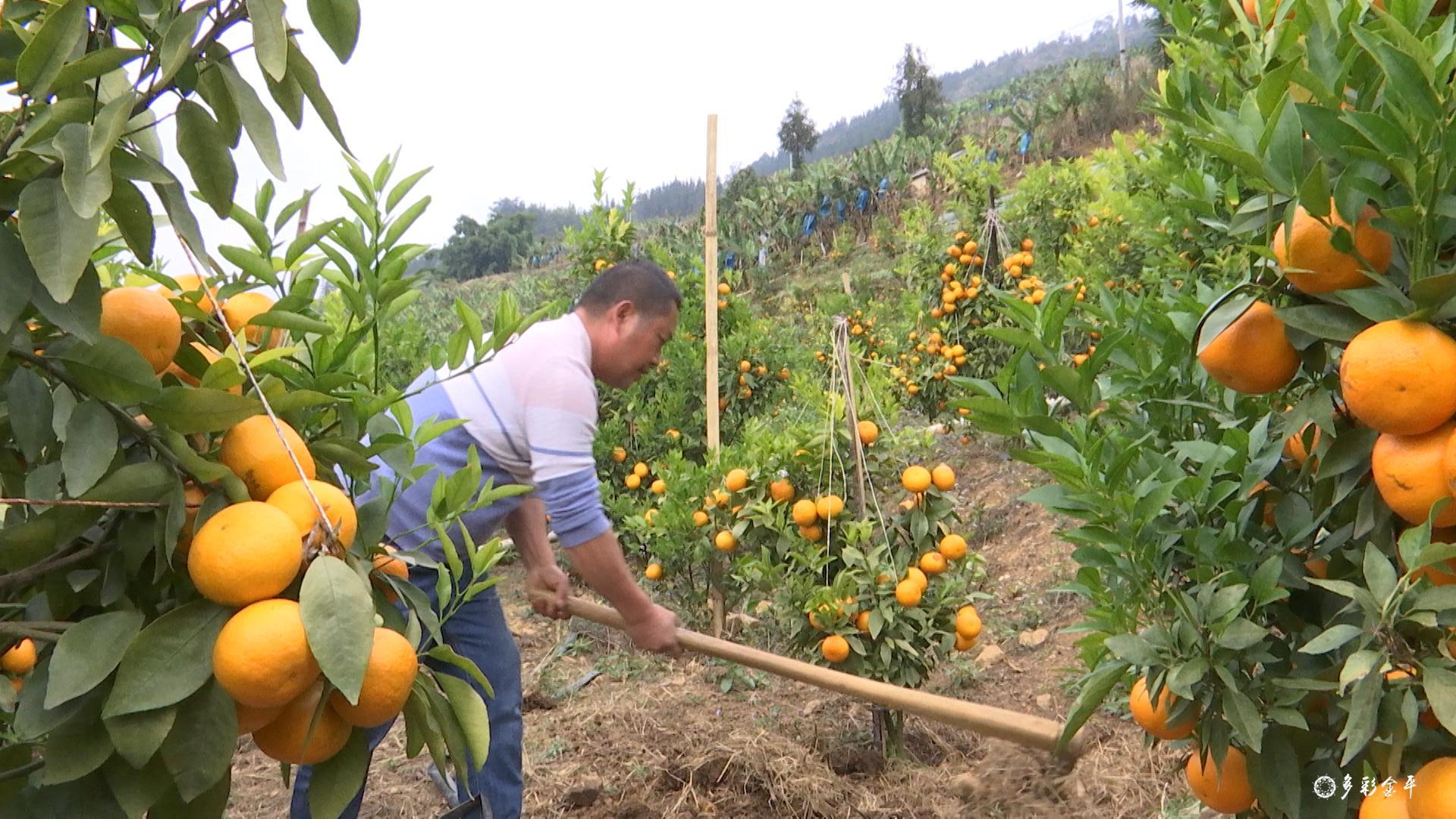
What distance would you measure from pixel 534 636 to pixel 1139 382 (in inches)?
173

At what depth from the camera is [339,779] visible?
33.5 inches

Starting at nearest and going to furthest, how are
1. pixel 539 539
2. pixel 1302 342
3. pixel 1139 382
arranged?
1. pixel 1302 342
2. pixel 1139 382
3. pixel 539 539

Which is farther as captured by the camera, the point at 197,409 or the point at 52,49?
the point at 197,409

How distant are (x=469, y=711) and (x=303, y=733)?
0.16 m

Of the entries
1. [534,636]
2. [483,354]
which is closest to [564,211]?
[534,636]

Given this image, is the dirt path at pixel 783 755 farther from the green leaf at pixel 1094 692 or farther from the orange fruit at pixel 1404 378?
the orange fruit at pixel 1404 378

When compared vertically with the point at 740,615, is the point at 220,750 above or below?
above

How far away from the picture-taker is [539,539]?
125 inches

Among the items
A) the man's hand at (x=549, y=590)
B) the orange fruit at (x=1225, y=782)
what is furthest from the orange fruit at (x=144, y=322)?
the man's hand at (x=549, y=590)

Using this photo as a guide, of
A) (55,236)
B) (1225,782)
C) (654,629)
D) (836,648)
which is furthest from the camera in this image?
(836,648)

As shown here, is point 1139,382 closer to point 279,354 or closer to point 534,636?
point 279,354

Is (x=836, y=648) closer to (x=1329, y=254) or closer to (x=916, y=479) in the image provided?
(x=916, y=479)

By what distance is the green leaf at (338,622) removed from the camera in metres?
0.70

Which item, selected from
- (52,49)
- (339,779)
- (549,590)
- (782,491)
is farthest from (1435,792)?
(549,590)
